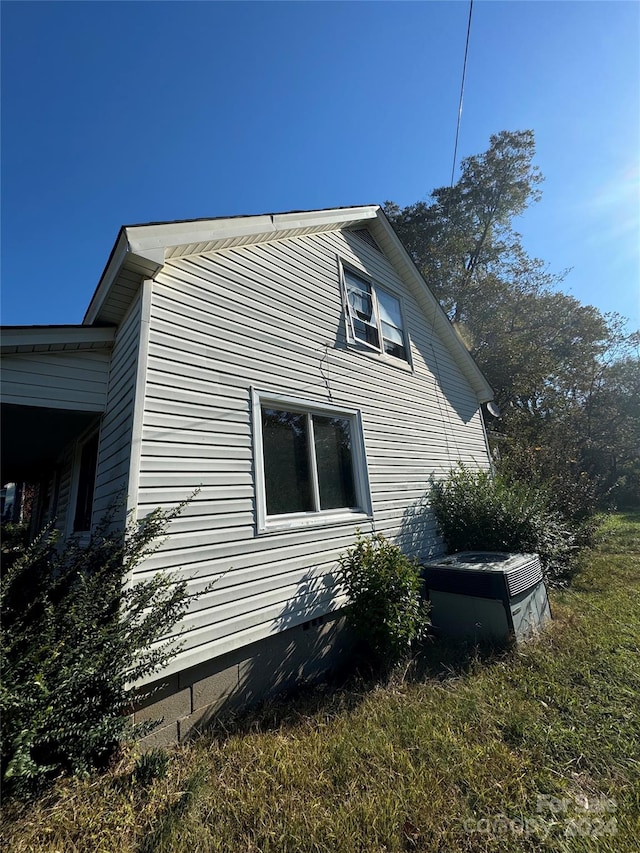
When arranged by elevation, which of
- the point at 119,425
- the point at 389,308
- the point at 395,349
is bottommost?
the point at 119,425

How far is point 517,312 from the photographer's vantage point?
17.3 m

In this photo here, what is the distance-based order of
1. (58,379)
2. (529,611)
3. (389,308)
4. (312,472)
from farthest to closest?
(389,308) → (312,472) → (529,611) → (58,379)

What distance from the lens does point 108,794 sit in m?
2.26

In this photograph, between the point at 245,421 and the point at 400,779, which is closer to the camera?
the point at 400,779

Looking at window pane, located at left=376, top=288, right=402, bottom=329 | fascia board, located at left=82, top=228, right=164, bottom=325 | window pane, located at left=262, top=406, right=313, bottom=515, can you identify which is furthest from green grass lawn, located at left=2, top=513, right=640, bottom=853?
window pane, located at left=376, top=288, right=402, bottom=329

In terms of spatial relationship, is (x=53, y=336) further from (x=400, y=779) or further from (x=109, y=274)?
(x=400, y=779)

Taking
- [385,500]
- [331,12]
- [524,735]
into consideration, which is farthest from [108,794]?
[331,12]

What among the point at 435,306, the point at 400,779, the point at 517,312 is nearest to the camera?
the point at 400,779

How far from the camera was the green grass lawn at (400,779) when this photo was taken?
78.7 inches

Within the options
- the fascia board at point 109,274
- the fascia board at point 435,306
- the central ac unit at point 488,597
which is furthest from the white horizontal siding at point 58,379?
the fascia board at point 435,306

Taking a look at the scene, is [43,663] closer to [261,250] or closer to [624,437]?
[261,250]

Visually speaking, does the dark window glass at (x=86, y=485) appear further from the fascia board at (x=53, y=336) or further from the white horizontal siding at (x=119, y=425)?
the fascia board at (x=53, y=336)

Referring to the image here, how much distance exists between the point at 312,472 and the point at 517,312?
17.3m

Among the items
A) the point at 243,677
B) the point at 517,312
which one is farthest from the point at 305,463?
the point at 517,312
